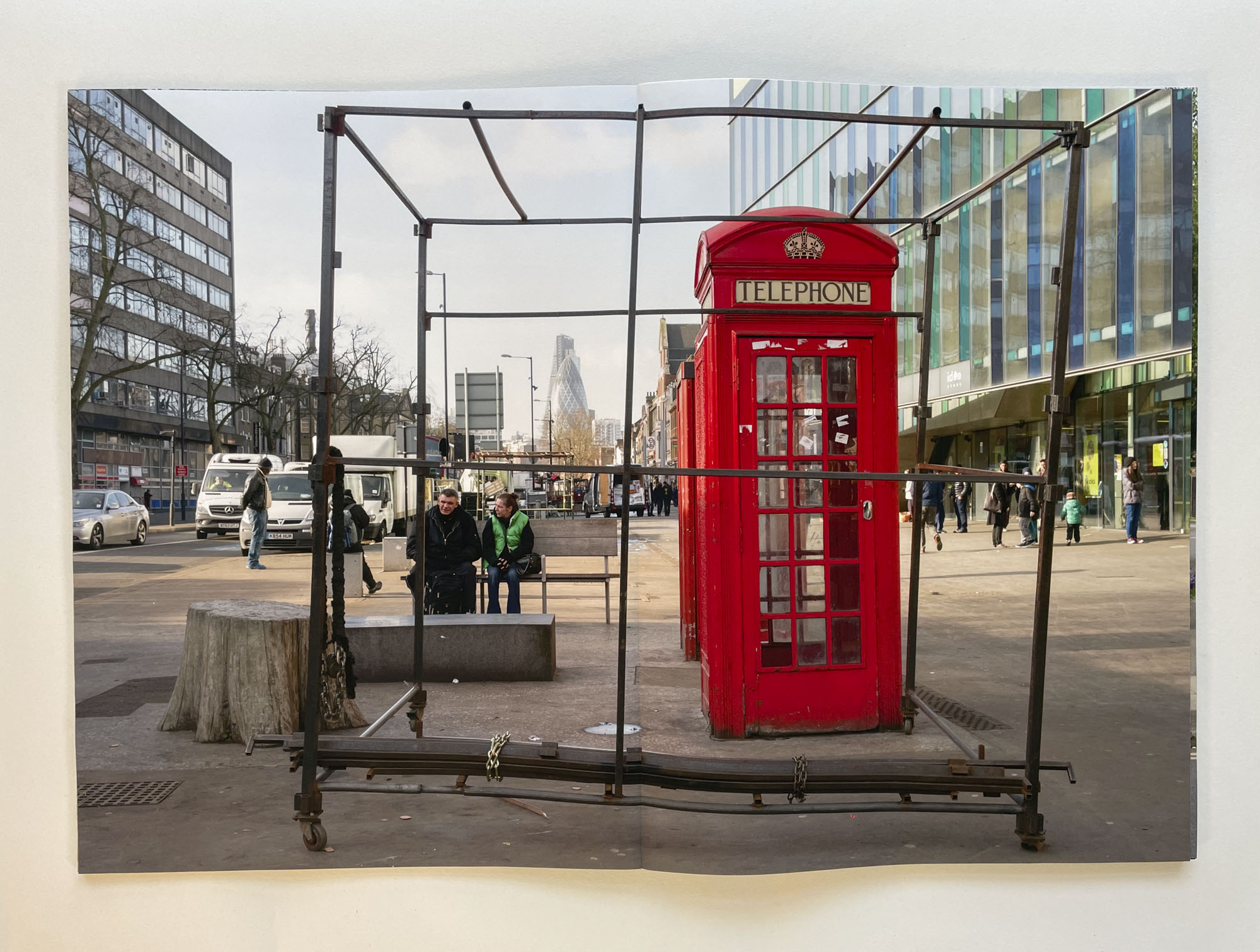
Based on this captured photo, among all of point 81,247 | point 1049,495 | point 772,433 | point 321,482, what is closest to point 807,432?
point 772,433

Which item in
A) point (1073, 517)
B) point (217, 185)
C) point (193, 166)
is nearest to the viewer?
point (193, 166)

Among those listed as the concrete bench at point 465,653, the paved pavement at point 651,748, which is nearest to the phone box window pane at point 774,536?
the paved pavement at point 651,748

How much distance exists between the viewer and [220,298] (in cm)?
1653

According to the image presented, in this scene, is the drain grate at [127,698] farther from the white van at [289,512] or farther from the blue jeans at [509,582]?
the white van at [289,512]

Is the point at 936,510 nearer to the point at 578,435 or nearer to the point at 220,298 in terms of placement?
the point at 220,298

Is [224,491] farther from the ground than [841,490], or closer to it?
closer to it

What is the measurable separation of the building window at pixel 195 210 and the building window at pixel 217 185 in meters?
0.28

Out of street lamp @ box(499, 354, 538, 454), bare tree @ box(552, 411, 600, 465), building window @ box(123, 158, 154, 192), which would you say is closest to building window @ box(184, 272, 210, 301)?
building window @ box(123, 158, 154, 192)

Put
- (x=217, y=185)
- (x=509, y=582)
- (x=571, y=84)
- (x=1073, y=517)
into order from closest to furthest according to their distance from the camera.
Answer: (x=571, y=84)
(x=509, y=582)
(x=217, y=185)
(x=1073, y=517)

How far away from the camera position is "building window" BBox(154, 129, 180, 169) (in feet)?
22.4

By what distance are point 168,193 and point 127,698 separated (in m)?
6.46

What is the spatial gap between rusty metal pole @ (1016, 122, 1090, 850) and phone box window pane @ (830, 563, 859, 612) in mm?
1333

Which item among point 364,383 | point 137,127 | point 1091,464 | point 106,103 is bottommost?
point 1091,464

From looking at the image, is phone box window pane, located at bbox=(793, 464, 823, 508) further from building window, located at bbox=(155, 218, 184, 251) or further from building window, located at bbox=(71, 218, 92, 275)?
building window, located at bbox=(155, 218, 184, 251)
